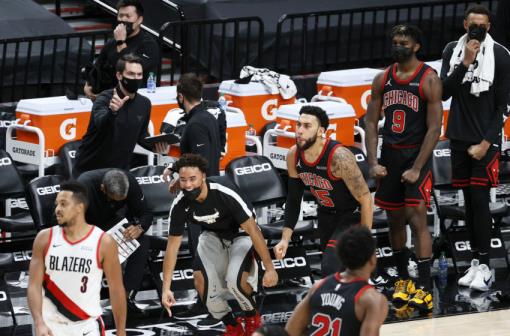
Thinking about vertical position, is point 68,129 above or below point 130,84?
below

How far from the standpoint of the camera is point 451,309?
33.6 ft

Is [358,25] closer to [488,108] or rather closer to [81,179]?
[488,108]

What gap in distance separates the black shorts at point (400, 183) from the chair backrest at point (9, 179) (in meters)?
2.62

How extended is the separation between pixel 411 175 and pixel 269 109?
8.84ft

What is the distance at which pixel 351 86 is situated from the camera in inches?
500

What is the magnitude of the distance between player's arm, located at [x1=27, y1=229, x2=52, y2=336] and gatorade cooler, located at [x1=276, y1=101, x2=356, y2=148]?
4.02 meters

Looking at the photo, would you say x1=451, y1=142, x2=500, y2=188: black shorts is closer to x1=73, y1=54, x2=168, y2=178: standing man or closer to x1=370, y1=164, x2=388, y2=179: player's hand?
x1=370, y1=164, x2=388, y2=179: player's hand

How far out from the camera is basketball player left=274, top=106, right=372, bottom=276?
9102 millimetres

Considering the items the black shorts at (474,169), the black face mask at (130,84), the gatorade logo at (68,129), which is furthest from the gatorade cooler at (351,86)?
the black face mask at (130,84)

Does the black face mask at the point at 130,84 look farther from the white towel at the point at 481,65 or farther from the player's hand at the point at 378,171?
the white towel at the point at 481,65

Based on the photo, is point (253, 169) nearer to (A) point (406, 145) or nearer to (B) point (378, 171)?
(B) point (378, 171)

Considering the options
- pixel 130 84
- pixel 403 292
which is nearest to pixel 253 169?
pixel 130 84

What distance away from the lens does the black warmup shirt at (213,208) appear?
29.4 feet

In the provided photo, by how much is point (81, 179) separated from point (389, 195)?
2.20 metres
